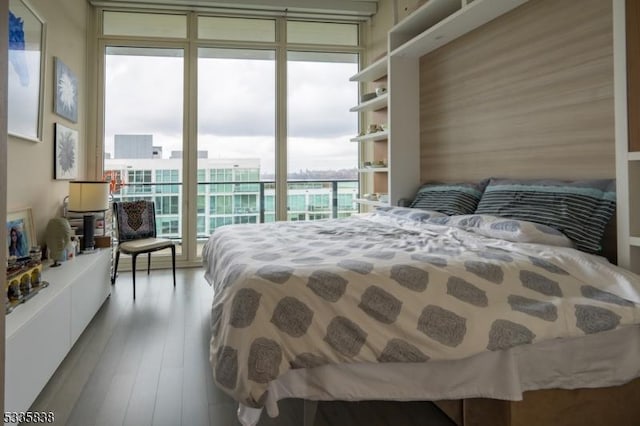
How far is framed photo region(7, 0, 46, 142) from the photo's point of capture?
2625 mm

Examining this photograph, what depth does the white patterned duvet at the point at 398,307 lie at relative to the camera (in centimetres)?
147

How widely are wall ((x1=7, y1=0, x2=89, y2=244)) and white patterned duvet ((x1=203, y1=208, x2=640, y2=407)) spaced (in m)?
2.04

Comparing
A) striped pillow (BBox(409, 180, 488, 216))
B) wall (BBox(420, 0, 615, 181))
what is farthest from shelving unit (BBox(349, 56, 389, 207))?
striped pillow (BBox(409, 180, 488, 216))

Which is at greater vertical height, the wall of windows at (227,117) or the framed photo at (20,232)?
the wall of windows at (227,117)

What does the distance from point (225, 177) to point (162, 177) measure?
30.4 inches

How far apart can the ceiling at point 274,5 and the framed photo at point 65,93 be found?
1.33 metres

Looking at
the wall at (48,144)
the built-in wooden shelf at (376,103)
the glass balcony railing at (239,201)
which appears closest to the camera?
the wall at (48,144)

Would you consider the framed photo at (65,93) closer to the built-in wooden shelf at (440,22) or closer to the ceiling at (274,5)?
the ceiling at (274,5)

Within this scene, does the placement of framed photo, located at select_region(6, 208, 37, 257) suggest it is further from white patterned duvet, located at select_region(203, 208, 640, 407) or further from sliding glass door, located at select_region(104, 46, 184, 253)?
sliding glass door, located at select_region(104, 46, 184, 253)

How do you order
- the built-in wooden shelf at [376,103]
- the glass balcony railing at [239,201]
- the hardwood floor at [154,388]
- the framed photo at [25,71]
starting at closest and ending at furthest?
the hardwood floor at [154,388] < the framed photo at [25,71] < the built-in wooden shelf at [376,103] < the glass balcony railing at [239,201]

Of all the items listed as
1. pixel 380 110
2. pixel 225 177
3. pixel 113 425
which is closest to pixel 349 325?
pixel 113 425

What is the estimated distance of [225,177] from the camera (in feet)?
17.6

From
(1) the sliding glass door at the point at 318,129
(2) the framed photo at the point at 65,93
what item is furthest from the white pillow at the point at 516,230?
(2) the framed photo at the point at 65,93

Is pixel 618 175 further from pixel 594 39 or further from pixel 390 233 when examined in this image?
pixel 390 233
